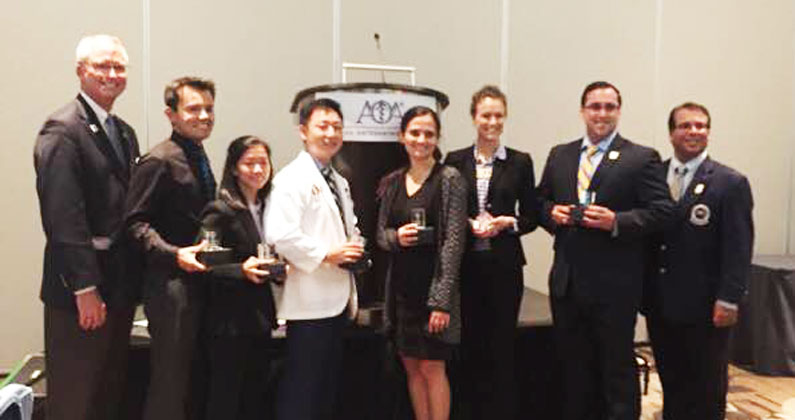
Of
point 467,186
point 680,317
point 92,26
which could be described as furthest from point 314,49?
point 680,317

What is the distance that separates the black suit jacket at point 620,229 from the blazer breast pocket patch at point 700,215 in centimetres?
17

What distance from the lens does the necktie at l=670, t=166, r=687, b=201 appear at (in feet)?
10.2

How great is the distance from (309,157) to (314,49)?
91.9 inches

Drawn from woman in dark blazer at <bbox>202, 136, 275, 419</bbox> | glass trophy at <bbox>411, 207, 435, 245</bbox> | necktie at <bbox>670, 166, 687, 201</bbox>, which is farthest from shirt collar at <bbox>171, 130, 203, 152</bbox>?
necktie at <bbox>670, 166, 687, 201</bbox>

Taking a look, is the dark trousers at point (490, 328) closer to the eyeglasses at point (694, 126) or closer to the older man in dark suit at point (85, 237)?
the eyeglasses at point (694, 126)

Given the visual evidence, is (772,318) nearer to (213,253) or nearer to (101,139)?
(213,253)

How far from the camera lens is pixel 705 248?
118 inches

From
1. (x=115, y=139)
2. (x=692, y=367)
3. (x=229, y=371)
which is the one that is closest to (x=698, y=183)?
(x=692, y=367)

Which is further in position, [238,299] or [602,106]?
[602,106]

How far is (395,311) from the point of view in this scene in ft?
9.25

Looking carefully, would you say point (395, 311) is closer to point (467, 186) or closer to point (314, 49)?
point (467, 186)

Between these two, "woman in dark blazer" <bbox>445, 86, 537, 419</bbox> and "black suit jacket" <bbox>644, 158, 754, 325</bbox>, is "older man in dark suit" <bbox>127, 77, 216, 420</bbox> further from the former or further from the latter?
"black suit jacket" <bbox>644, 158, 754, 325</bbox>

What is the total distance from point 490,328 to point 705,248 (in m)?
1.02

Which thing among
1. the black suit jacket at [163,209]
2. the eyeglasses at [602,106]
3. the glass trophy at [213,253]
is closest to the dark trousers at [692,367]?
the eyeglasses at [602,106]
